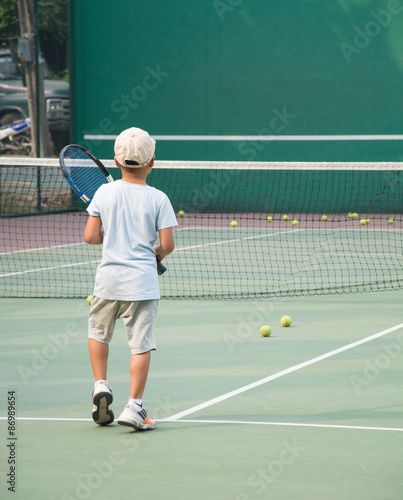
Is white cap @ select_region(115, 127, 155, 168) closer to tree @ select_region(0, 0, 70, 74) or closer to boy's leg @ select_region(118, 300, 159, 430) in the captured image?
boy's leg @ select_region(118, 300, 159, 430)

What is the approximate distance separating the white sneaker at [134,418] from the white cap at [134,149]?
1.08 meters

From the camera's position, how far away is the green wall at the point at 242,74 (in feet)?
60.2

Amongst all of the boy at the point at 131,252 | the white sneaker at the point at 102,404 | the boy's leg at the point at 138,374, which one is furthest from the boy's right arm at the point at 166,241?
the white sneaker at the point at 102,404

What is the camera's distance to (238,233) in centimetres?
1533

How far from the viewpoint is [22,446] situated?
4.25m

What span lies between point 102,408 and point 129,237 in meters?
0.77

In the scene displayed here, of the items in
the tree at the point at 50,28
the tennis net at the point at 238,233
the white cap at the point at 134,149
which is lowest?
the tennis net at the point at 238,233

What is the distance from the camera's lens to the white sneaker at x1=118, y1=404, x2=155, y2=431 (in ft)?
14.5

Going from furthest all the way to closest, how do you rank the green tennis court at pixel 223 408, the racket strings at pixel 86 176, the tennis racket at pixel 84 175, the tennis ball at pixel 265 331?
the tennis ball at pixel 265 331, the racket strings at pixel 86 176, the tennis racket at pixel 84 175, the green tennis court at pixel 223 408

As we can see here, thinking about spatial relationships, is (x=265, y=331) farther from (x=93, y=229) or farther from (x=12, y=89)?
(x=12, y=89)

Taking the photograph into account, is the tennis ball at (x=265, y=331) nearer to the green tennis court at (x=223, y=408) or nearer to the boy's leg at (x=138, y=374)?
the green tennis court at (x=223, y=408)

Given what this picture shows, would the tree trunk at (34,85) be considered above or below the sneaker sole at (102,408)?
above

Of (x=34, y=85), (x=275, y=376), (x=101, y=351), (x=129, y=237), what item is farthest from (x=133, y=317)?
(x=34, y=85)

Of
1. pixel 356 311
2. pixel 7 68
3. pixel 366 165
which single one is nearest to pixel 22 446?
pixel 356 311
